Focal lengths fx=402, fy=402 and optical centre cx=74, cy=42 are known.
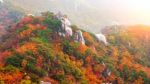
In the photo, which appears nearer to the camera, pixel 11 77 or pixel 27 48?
pixel 11 77

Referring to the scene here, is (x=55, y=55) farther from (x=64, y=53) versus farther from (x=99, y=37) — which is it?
(x=99, y=37)

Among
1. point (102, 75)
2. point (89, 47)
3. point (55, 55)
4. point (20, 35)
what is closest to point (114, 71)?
point (102, 75)

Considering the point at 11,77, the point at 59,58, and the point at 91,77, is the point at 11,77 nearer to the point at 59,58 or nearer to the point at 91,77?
the point at 59,58

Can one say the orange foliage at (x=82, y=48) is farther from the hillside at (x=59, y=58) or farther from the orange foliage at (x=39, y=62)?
the orange foliage at (x=39, y=62)

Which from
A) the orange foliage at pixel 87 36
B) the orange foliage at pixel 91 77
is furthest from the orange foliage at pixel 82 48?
the orange foliage at pixel 87 36

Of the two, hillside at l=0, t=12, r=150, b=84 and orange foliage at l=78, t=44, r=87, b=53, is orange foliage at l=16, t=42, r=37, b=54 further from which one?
orange foliage at l=78, t=44, r=87, b=53

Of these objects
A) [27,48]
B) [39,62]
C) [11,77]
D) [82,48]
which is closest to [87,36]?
[82,48]

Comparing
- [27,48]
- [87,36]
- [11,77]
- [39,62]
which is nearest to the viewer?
[11,77]

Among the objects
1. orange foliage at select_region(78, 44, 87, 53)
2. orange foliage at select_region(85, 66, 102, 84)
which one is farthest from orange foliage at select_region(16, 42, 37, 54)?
orange foliage at select_region(78, 44, 87, 53)

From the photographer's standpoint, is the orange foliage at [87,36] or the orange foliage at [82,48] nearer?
the orange foliage at [82,48]
